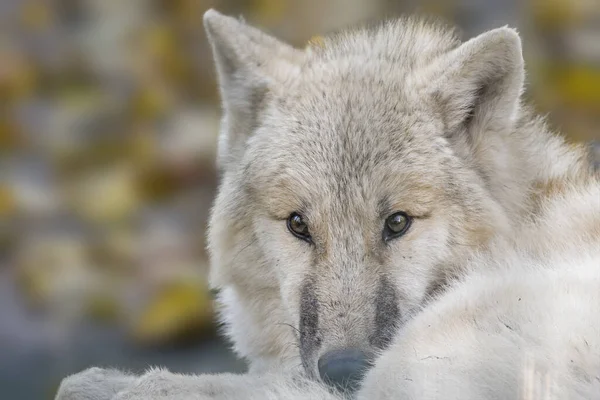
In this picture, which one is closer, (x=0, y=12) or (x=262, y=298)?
(x=262, y=298)

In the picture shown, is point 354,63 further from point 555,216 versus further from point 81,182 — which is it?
point 81,182

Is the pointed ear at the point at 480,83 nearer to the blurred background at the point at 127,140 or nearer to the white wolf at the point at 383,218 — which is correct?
the white wolf at the point at 383,218

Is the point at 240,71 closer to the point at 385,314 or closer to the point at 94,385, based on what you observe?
the point at 385,314

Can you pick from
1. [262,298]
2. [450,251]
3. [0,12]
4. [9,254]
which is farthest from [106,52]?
[450,251]

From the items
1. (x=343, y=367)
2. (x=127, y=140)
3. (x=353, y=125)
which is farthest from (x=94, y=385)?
Answer: (x=127, y=140)

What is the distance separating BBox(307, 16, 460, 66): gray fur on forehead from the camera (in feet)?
12.6

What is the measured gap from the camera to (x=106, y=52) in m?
7.40

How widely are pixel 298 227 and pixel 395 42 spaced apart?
39.1 inches

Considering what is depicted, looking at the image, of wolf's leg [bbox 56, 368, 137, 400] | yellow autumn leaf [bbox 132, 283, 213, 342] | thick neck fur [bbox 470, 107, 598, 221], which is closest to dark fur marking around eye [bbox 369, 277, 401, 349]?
thick neck fur [bbox 470, 107, 598, 221]

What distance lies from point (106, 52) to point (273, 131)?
4.05 meters

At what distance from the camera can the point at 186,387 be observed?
287 centimetres

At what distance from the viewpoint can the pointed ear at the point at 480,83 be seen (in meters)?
3.46

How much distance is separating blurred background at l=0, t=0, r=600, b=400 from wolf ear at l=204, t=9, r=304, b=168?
2.13 meters

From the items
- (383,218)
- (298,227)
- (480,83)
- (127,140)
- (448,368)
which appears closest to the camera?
(448,368)
